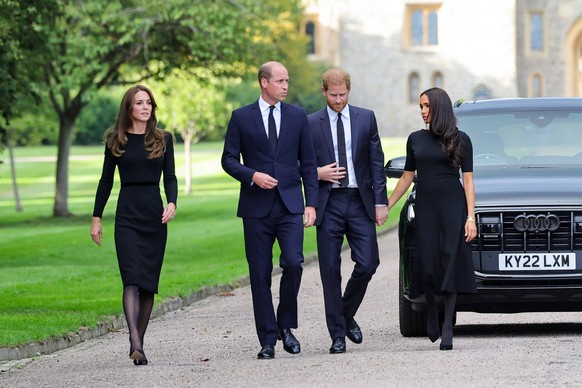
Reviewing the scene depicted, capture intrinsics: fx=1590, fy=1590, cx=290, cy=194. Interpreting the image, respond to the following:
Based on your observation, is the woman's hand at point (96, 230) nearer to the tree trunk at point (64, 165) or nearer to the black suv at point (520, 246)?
the black suv at point (520, 246)

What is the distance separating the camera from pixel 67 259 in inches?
995

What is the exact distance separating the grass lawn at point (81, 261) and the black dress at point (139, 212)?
5.90 ft

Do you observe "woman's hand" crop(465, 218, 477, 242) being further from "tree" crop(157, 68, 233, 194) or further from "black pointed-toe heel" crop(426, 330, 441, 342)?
"tree" crop(157, 68, 233, 194)

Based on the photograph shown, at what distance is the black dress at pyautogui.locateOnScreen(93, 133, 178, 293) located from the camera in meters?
10.8

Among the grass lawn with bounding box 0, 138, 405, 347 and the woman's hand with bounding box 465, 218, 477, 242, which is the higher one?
the woman's hand with bounding box 465, 218, 477, 242

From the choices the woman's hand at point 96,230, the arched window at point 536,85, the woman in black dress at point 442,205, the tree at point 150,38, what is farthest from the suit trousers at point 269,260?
the arched window at point 536,85

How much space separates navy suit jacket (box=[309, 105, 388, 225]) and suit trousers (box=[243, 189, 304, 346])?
0.25 meters

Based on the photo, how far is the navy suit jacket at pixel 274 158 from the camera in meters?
10.7

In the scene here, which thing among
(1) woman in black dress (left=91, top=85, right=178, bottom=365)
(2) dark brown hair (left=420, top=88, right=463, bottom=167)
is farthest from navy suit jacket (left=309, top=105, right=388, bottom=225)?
(1) woman in black dress (left=91, top=85, right=178, bottom=365)

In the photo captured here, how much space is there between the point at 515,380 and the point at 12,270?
1460cm

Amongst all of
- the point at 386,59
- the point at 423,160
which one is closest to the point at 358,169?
the point at 423,160

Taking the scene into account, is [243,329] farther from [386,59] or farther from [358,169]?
[386,59]

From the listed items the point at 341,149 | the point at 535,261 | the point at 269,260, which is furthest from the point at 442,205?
the point at 269,260

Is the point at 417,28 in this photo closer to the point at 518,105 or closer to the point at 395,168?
the point at 518,105
